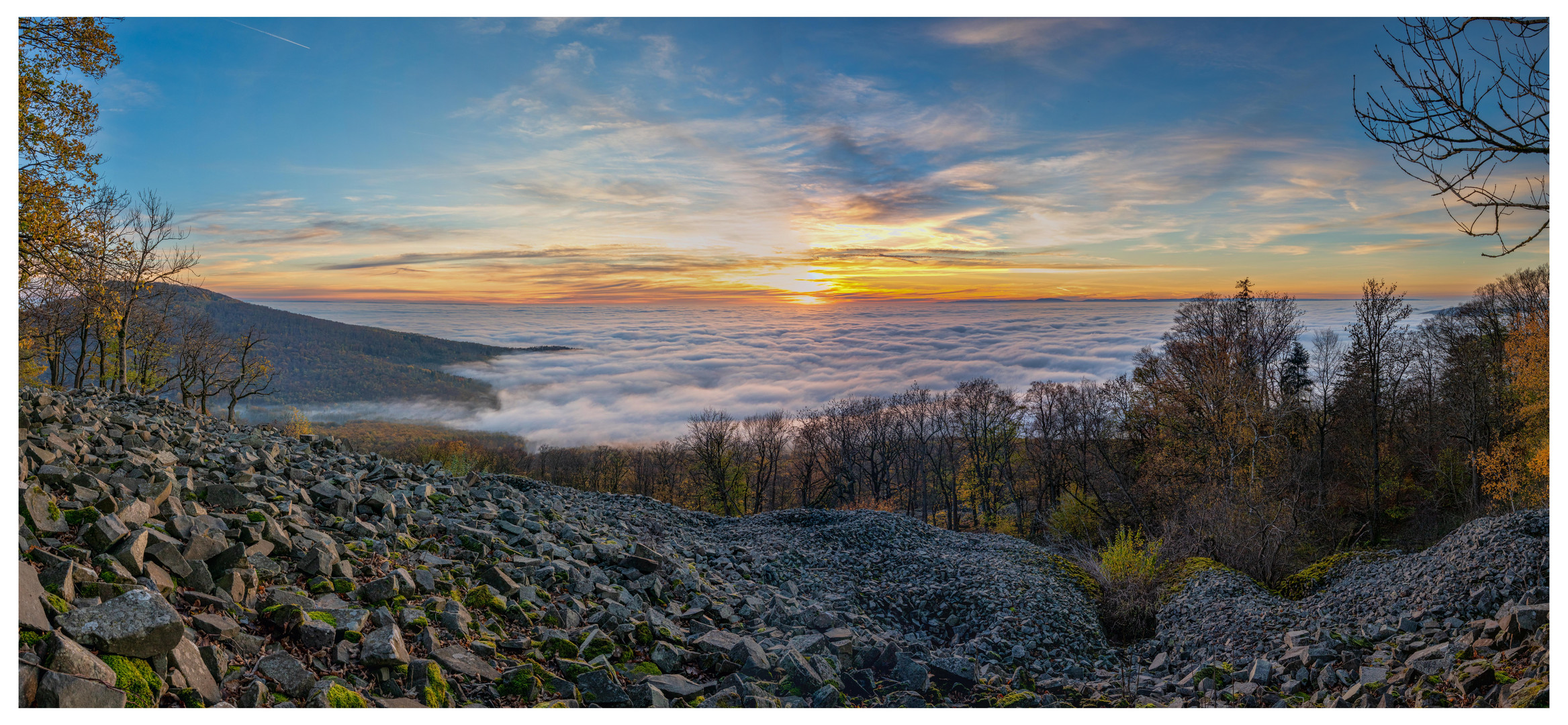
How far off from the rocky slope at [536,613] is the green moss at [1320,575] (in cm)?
84

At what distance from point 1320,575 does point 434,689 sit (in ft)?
50.5

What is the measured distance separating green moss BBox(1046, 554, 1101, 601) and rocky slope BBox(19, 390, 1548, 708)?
126 centimetres

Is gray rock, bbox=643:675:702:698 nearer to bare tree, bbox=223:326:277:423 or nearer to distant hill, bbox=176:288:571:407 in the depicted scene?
bare tree, bbox=223:326:277:423

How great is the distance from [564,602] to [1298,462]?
29.7 metres

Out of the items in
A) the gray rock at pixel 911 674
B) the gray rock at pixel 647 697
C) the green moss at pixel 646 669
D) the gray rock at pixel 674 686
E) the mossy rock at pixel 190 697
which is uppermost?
the mossy rock at pixel 190 697

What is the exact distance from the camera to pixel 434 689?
14.4ft

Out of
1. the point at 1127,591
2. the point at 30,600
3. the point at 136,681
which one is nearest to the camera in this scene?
the point at 136,681

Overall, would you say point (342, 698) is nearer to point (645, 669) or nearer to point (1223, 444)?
point (645, 669)

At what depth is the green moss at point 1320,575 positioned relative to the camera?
12.1 meters

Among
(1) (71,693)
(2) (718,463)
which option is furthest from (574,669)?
(2) (718,463)

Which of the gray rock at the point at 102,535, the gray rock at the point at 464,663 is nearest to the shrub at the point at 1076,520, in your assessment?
the gray rock at the point at 464,663

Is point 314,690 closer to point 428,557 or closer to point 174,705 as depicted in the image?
point 174,705

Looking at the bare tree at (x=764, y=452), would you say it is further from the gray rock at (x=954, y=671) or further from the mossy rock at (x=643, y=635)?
the mossy rock at (x=643, y=635)

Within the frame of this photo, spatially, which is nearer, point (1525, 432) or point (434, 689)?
point (434, 689)
